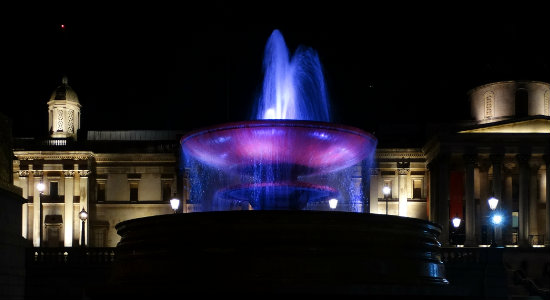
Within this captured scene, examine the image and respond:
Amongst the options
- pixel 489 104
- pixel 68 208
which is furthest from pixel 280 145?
pixel 489 104

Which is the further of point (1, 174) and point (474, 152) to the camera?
point (474, 152)

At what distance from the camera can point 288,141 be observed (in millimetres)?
17844

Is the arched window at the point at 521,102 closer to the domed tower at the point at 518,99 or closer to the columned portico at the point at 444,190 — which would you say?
the domed tower at the point at 518,99

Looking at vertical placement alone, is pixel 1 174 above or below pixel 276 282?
above

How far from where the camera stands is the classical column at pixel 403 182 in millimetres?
56312

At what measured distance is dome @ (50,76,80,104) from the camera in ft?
185

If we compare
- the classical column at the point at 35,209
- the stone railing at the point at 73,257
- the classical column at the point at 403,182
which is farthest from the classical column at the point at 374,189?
the stone railing at the point at 73,257

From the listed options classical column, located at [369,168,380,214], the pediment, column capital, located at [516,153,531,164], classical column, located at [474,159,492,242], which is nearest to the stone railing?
the pediment

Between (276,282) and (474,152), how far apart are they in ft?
128

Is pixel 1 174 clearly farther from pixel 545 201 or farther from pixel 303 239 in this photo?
pixel 545 201

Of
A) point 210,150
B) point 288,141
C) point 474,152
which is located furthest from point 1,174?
point 474,152

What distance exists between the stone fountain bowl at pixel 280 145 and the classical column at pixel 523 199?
1219 inches

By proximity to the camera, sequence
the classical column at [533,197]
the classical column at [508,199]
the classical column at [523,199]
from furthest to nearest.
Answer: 1. the classical column at [508,199]
2. the classical column at [533,197]
3. the classical column at [523,199]

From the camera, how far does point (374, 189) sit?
56.7 meters
